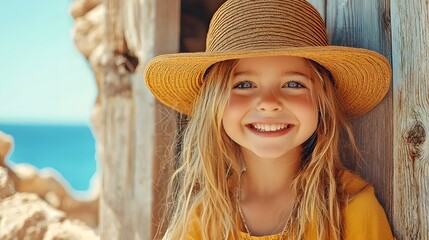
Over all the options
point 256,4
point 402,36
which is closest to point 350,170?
point 402,36

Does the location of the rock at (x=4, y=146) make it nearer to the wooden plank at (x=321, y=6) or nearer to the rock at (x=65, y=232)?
the rock at (x=65, y=232)

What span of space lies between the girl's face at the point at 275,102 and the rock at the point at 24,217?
0.95 metres

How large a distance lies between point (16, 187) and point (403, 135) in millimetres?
1594

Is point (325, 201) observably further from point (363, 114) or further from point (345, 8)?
point (345, 8)

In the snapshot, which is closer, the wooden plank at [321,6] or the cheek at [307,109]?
the cheek at [307,109]

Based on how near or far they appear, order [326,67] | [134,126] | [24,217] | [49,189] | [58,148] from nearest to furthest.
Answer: [326,67], [24,217], [134,126], [49,189], [58,148]

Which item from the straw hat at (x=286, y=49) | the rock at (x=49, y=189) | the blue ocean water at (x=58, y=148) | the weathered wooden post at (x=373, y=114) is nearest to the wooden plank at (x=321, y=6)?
the weathered wooden post at (x=373, y=114)

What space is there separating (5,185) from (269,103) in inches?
46.2

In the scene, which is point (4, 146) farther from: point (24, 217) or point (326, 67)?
point (326, 67)

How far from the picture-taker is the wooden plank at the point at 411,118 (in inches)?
76.8

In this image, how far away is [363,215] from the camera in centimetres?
204

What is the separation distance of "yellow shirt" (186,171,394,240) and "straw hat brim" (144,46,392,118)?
262mm

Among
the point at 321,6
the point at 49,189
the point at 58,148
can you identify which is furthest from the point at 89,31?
the point at 58,148

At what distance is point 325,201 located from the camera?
2143mm
